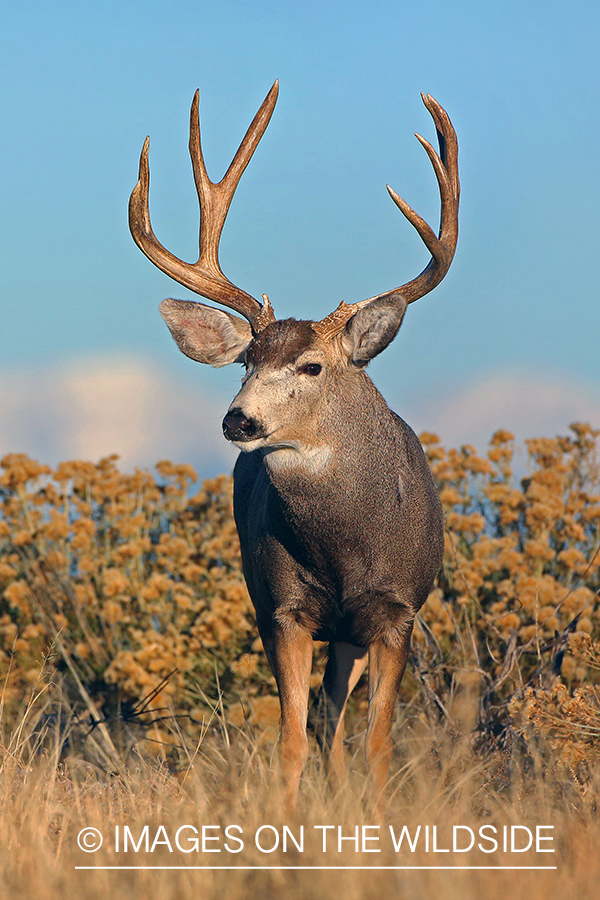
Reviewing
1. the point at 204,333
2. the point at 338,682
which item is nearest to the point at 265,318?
the point at 204,333

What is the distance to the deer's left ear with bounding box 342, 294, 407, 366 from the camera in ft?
15.9

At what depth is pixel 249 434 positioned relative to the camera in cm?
443

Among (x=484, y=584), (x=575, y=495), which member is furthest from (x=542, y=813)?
(x=575, y=495)

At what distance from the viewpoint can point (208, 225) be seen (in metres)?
5.74

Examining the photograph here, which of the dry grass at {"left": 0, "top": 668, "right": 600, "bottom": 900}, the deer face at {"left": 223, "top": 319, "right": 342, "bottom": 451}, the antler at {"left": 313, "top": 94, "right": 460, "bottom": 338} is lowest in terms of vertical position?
the dry grass at {"left": 0, "top": 668, "right": 600, "bottom": 900}

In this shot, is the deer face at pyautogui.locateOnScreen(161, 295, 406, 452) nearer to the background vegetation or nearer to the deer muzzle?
the deer muzzle

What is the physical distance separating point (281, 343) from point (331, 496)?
0.73 meters

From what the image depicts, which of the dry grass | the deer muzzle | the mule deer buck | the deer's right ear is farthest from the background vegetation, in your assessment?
the deer's right ear

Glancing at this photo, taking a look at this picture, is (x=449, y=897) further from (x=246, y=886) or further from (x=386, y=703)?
(x=386, y=703)

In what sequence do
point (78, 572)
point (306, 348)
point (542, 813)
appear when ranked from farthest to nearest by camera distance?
point (78, 572) → point (306, 348) → point (542, 813)

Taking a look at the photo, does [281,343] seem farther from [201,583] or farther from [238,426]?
[201,583]

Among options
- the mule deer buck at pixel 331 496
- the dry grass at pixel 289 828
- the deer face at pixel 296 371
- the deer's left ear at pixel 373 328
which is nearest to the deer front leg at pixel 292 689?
the mule deer buck at pixel 331 496

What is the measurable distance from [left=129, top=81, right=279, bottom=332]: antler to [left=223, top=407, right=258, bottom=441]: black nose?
2.84 feet

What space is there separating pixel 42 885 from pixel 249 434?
6.24 ft
